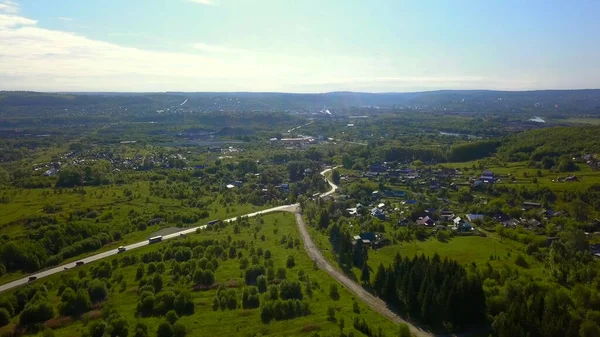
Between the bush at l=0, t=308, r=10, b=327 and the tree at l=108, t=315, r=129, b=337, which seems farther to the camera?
the bush at l=0, t=308, r=10, b=327

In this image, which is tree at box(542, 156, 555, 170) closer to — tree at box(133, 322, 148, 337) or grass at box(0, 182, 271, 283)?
grass at box(0, 182, 271, 283)

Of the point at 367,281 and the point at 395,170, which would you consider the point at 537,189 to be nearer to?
the point at 395,170

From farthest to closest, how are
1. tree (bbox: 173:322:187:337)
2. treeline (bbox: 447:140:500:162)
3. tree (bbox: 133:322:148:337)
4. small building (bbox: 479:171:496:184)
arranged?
treeline (bbox: 447:140:500:162) → small building (bbox: 479:171:496:184) → tree (bbox: 173:322:187:337) → tree (bbox: 133:322:148:337)

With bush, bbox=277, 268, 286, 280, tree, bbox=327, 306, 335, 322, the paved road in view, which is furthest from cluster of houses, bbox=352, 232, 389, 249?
the paved road

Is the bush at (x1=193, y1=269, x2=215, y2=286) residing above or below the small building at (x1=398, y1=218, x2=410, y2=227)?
above

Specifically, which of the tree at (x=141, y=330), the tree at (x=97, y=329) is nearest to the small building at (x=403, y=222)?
the tree at (x=141, y=330)

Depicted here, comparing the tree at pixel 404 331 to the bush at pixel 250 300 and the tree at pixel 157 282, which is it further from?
the tree at pixel 157 282

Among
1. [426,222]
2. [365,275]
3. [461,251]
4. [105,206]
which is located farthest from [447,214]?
[105,206]

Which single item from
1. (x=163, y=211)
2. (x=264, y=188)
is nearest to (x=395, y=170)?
(x=264, y=188)
